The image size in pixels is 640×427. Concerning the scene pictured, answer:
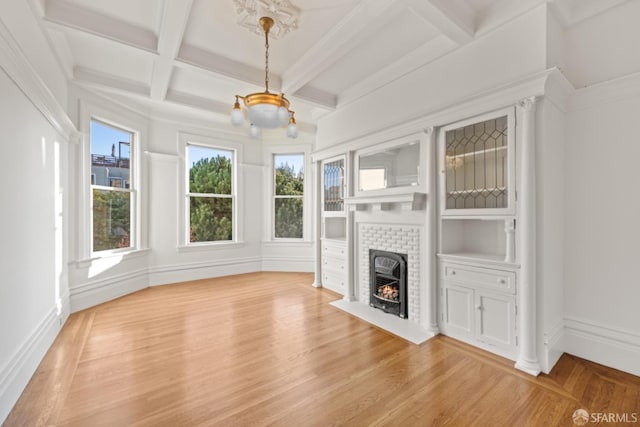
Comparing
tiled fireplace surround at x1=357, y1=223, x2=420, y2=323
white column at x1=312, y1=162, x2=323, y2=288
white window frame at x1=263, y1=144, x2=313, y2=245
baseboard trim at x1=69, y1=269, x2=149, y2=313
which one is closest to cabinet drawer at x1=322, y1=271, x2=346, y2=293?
white column at x1=312, y1=162, x2=323, y2=288

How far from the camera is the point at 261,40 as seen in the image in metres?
3.08

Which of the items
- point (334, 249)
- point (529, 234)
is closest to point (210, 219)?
point (334, 249)

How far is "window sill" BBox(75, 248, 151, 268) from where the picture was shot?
3869mm

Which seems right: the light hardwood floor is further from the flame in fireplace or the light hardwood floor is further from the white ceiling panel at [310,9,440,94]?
the white ceiling panel at [310,9,440,94]

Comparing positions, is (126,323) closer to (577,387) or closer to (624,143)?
(577,387)

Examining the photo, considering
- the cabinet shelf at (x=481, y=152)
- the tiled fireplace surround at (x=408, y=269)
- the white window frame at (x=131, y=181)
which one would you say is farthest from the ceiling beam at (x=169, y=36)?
the tiled fireplace surround at (x=408, y=269)

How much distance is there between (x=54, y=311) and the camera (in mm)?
3002

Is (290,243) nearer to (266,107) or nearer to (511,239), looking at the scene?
(266,107)

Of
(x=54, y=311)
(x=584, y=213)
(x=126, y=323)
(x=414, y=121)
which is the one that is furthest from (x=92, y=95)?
(x=584, y=213)

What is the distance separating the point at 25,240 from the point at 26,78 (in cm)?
125

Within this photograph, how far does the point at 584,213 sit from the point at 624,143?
25.0 inches

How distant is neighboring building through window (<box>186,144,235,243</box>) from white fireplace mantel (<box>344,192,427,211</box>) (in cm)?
284

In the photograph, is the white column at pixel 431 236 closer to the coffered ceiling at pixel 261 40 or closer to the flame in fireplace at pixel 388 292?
the flame in fireplace at pixel 388 292

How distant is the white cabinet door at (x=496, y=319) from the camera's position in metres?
2.54
